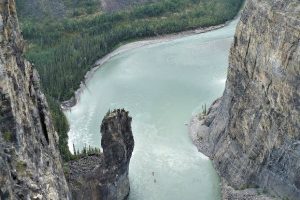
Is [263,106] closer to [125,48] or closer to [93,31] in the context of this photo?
[125,48]

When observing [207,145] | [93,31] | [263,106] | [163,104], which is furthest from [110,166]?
[93,31]

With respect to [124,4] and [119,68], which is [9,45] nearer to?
[119,68]

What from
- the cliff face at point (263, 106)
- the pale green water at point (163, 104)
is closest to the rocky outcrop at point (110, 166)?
the pale green water at point (163, 104)

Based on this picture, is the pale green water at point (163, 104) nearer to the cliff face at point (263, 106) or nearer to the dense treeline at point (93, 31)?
the cliff face at point (263, 106)

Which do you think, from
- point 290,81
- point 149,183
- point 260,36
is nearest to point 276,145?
point 290,81

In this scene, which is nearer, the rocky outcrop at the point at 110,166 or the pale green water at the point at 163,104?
the rocky outcrop at the point at 110,166

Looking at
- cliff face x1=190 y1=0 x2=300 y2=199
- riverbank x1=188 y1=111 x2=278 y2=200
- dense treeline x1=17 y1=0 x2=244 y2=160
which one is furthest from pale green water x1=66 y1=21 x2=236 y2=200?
dense treeline x1=17 y1=0 x2=244 y2=160

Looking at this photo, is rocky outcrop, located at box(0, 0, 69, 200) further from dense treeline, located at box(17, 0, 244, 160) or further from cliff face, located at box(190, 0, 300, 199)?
dense treeline, located at box(17, 0, 244, 160)
